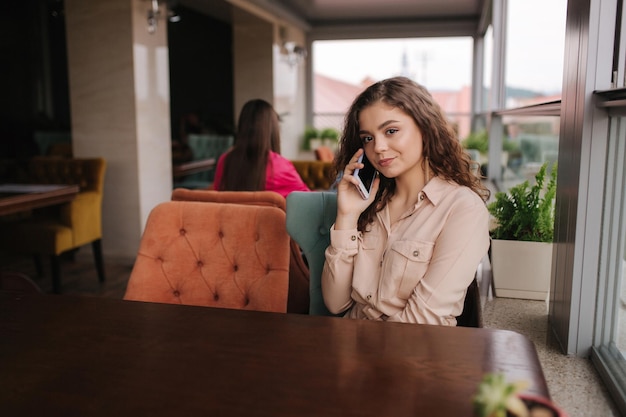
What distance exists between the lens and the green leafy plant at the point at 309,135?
1004 cm

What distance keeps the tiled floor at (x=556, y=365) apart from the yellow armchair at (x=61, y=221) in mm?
3204

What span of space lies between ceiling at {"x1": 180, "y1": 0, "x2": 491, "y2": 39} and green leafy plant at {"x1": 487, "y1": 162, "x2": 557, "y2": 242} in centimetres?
636

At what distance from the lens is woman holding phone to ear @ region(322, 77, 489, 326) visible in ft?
4.53

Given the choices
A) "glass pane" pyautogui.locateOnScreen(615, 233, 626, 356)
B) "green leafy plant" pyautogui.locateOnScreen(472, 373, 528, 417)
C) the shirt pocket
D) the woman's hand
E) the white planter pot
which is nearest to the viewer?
"green leafy plant" pyautogui.locateOnScreen(472, 373, 528, 417)

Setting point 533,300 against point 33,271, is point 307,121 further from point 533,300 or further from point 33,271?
point 533,300

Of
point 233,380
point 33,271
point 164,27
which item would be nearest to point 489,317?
point 233,380

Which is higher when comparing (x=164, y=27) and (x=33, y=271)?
(x=164, y=27)

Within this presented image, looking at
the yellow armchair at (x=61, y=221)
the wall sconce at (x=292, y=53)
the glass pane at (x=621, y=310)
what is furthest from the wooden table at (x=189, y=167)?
the glass pane at (x=621, y=310)

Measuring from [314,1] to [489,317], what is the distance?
7.48 meters

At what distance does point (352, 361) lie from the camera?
1.00 metres

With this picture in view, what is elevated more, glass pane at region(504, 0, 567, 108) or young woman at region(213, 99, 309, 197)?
glass pane at region(504, 0, 567, 108)

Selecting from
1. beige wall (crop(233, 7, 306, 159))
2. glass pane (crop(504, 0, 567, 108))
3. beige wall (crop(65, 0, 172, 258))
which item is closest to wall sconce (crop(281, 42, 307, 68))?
beige wall (crop(233, 7, 306, 159))

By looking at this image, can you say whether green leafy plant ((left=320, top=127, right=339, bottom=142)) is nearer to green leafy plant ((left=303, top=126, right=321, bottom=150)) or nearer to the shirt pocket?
green leafy plant ((left=303, top=126, right=321, bottom=150))

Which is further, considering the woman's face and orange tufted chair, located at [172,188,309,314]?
orange tufted chair, located at [172,188,309,314]
